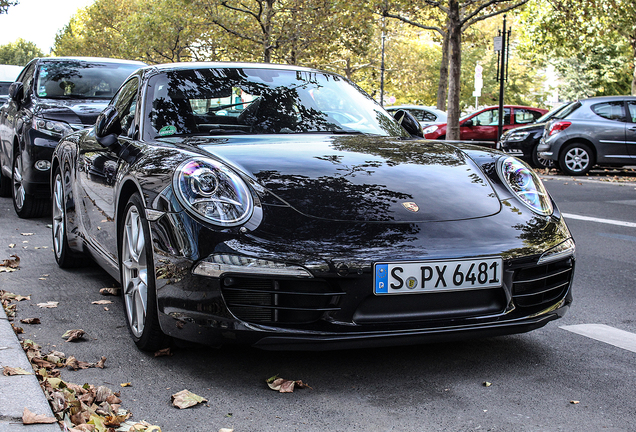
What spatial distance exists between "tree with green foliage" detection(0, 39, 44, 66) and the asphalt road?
123874mm

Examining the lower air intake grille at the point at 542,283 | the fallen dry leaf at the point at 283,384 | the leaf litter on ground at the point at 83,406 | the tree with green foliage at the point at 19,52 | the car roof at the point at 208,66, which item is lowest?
the fallen dry leaf at the point at 283,384

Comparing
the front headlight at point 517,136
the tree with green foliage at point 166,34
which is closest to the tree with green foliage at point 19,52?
the tree with green foliage at point 166,34

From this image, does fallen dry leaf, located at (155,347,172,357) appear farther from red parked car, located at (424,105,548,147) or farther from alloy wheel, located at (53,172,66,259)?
red parked car, located at (424,105,548,147)

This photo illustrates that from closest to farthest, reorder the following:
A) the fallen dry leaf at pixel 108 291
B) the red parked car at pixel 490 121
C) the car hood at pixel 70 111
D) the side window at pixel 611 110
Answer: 1. the fallen dry leaf at pixel 108 291
2. the car hood at pixel 70 111
3. the side window at pixel 611 110
4. the red parked car at pixel 490 121

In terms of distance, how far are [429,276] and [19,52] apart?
131 meters

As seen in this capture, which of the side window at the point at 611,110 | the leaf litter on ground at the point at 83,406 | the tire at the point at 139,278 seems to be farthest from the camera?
the side window at the point at 611,110

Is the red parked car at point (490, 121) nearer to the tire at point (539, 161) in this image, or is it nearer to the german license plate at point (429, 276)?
the tire at point (539, 161)

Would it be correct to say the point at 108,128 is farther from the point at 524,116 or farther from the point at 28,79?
the point at 524,116

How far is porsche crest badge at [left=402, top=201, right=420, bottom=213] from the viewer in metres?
3.22

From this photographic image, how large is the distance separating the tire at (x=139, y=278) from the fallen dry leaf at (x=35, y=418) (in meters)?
0.82

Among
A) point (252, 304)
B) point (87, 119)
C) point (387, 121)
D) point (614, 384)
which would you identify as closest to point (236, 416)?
point (252, 304)

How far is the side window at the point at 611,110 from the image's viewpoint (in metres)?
15.2

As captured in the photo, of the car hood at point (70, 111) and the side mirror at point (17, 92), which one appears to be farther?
the side mirror at point (17, 92)

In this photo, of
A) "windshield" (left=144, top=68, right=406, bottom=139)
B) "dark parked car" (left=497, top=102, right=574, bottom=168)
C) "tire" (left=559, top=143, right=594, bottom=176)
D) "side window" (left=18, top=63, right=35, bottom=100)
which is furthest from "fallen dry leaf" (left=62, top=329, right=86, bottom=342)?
"dark parked car" (left=497, top=102, right=574, bottom=168)
